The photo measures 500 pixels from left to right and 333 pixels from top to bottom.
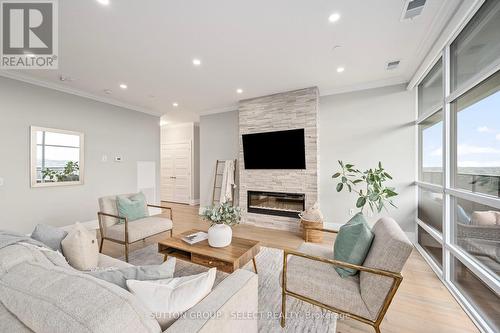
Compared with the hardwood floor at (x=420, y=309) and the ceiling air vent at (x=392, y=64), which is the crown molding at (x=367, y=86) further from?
the hardwood floor at (x=420, y=309)

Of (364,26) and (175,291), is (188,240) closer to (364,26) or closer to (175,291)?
(175,291)

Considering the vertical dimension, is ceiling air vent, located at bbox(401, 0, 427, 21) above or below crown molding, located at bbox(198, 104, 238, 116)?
above

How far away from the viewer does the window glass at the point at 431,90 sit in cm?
263

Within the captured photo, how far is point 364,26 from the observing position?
7.25 ft

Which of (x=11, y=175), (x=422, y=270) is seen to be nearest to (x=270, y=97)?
(x=422, y=270)

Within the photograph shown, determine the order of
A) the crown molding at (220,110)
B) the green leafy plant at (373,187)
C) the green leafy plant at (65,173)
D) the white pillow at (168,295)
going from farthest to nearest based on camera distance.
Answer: the crown molding at (220,110)
the green leafy plant at (65,173)
the green leafy plant at (373,187)
the white pillow at (168,295)

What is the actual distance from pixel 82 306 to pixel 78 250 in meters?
1.17

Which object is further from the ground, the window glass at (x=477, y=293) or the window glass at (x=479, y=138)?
the window glass at (x=479, y=138)

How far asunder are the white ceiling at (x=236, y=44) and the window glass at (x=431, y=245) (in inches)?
102

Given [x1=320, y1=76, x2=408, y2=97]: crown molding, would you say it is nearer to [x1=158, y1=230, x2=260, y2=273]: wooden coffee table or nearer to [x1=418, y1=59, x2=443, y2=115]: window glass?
[x1=418, y1=59, x2=443, y2=115]: window glass

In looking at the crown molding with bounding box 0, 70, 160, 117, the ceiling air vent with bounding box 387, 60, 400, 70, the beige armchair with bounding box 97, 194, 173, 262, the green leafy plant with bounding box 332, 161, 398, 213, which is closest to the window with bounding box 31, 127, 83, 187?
the crown molding with bounding box 0, 70, 160, 117

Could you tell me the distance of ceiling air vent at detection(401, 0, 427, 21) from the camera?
1.88 m

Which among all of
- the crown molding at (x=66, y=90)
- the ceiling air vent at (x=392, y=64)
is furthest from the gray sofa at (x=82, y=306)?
the crown molding at (x=66, y=90)

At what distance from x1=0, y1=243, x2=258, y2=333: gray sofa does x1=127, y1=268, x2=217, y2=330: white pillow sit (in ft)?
0.17
